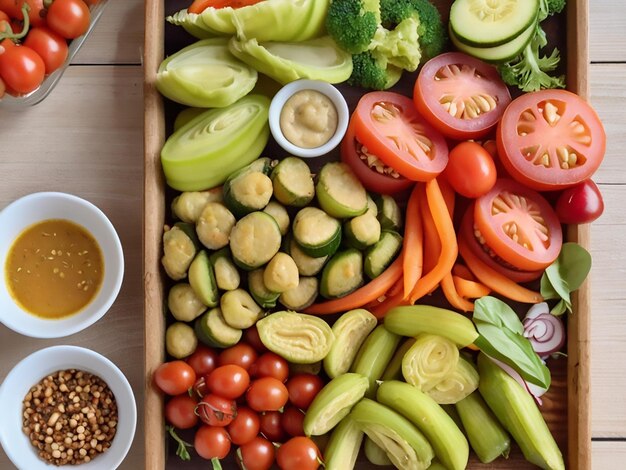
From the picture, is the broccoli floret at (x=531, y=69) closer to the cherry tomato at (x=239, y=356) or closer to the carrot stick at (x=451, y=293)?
the carrot stick at (x=451, y=293)

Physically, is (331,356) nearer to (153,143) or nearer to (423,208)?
(423,208)

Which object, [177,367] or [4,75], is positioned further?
[4,75]

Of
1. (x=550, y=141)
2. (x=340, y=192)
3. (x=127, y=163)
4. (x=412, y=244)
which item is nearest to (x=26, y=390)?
(x=127, y=163)

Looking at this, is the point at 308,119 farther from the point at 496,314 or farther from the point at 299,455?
the point at 299,455

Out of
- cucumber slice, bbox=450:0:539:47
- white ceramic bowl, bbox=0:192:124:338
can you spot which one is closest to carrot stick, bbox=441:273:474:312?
cucumber slice, bbox=450:0:539:47

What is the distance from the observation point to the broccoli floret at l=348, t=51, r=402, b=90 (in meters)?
Result: 2.10

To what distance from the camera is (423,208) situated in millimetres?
2102

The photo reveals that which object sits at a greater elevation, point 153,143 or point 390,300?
point 153,143

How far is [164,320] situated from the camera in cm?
209

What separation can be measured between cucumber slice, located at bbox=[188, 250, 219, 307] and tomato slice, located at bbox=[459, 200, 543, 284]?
72 cm

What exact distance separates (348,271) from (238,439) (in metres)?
0.54

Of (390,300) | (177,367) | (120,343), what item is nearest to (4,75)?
(120,343)

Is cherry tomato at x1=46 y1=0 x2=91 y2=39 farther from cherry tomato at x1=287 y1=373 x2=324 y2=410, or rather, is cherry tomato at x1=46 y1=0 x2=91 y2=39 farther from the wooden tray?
cherry tomato at x1=287 y1=373 x2=324 y2=410

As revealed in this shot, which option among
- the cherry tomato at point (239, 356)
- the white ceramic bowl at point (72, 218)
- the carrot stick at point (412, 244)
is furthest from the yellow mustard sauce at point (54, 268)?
the carrot stick at point (412, 244)
